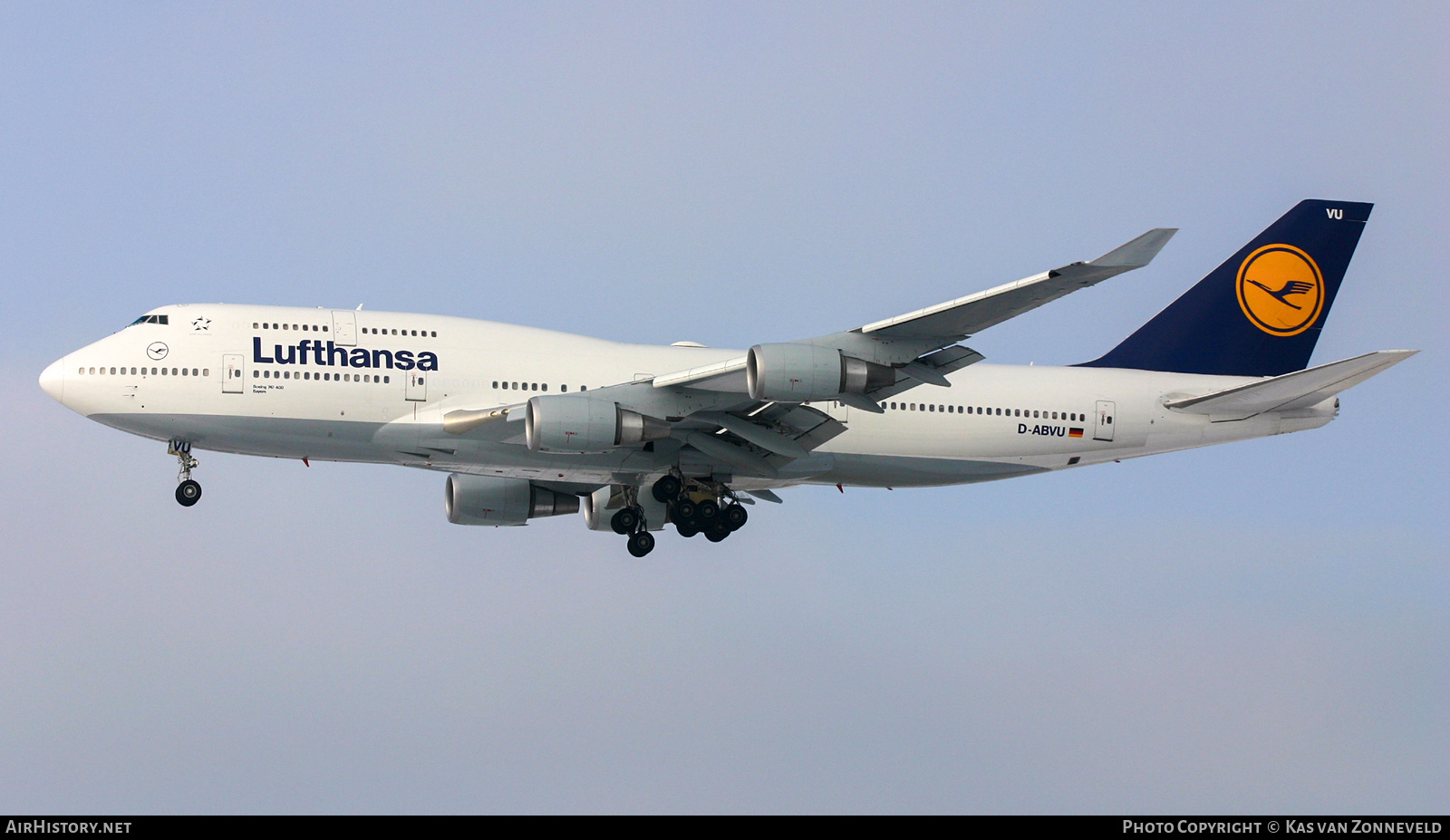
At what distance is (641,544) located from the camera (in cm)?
3931

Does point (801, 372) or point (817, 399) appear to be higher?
point (801, 372)

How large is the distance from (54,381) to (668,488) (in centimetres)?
1393

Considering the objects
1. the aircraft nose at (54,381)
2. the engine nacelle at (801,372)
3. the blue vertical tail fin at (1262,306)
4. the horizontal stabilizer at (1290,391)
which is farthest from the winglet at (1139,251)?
the aircraft nose at (54,381)

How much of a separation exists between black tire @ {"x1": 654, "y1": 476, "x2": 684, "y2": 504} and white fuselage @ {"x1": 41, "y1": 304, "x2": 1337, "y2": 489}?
1.57 feet

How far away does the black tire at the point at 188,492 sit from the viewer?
3631cm

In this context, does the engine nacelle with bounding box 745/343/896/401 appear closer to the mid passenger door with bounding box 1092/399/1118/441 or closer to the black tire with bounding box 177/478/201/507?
the mid passenger door with bounding box 1092/399/1118/441

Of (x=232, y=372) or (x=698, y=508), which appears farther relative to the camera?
(x=698, y=508)

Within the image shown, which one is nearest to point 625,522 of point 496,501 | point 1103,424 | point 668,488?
point 668,488

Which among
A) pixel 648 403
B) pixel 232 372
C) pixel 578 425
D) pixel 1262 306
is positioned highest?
pixel 1262 306

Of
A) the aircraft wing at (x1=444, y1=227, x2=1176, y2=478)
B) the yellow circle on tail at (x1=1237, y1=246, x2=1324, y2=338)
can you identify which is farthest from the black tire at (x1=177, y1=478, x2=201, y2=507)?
the yellow circle on tail at (x1=1237, y1=246, x2=1324, y2=338)

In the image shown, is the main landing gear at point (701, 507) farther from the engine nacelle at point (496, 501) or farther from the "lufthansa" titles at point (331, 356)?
the "lufthansa" titles at point (331, 356)

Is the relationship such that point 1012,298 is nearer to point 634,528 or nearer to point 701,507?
point 701,507

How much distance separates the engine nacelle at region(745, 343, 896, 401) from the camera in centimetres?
3250

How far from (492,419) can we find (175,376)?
7033 millimetres
